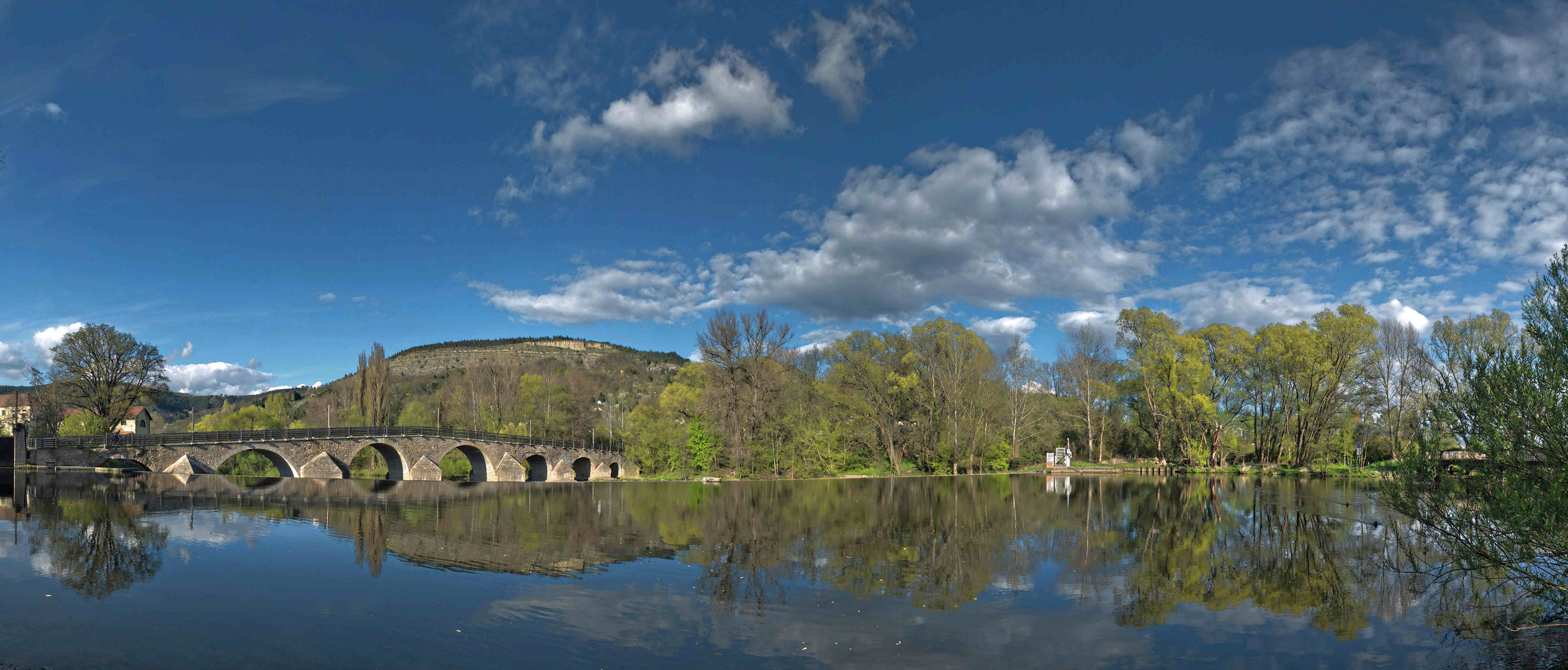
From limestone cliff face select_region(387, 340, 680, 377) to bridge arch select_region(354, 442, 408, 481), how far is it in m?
94.5

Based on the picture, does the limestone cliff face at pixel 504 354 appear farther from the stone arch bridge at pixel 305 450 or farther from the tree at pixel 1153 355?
the tree at pixel 1153 355

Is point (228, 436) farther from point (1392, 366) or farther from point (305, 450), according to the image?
point (1392, 366)

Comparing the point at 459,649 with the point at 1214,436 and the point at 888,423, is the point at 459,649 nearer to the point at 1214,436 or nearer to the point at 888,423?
the point at 888,423

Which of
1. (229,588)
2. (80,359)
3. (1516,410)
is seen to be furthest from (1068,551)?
(80,359)

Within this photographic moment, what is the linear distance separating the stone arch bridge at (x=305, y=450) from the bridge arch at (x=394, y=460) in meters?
0.08

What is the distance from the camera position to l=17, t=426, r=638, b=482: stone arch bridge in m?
51.5

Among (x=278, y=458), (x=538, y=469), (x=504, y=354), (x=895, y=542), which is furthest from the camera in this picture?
(x=504, y=354)

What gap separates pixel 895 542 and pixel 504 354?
156739 millimetres

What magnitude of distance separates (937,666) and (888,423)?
179ft

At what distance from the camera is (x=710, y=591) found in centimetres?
1470

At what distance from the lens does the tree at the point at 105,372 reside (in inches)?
2373

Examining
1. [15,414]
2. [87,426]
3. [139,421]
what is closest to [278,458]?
[87,426]

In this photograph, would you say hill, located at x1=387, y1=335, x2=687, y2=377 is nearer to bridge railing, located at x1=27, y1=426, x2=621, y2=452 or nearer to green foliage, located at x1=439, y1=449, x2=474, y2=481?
green foliage, located at x1=439, y1=449, x2=474, y2=481

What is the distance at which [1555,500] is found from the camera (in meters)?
9.59
